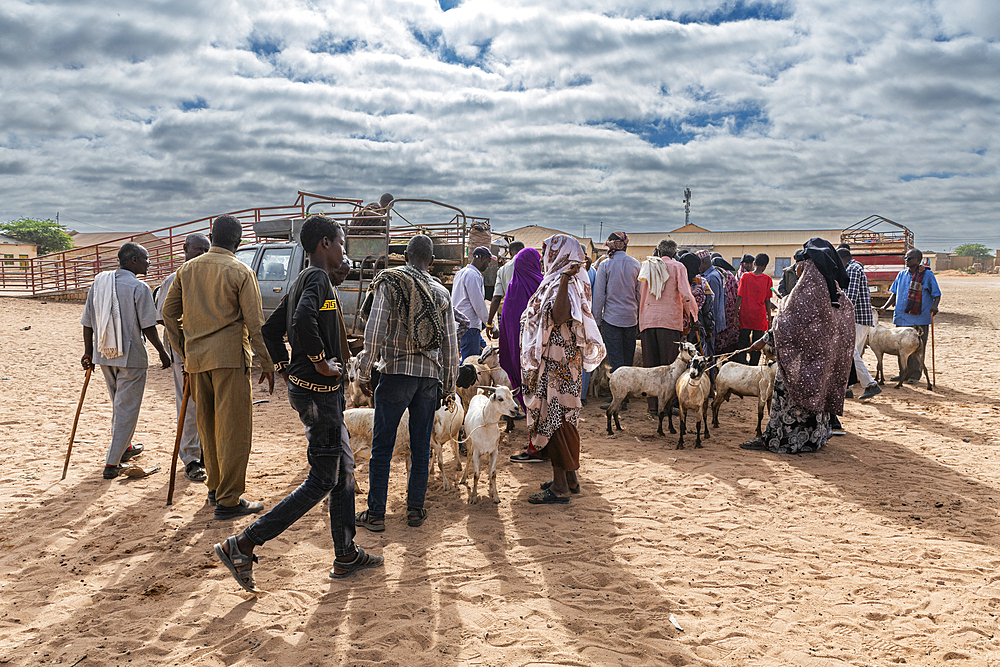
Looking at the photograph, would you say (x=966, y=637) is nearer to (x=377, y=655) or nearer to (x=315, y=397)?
(x=377, y=655)

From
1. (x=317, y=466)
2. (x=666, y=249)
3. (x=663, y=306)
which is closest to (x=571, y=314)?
(x=317, y=466)

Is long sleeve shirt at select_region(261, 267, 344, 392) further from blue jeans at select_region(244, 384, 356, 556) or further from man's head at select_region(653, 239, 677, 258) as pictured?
man's head at select_region(653, 239, 677, 258)

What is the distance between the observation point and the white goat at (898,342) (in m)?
9.62

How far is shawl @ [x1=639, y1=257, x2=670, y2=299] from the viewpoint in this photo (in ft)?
23.7

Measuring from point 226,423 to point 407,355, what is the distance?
1520 millimetres

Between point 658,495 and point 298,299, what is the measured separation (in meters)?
3.56

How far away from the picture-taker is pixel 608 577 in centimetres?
384

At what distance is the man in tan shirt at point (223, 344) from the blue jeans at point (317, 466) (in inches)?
37.4

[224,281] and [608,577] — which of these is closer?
[608,577]

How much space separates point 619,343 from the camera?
25.2 feet

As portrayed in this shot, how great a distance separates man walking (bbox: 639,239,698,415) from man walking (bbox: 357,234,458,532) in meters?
3.79

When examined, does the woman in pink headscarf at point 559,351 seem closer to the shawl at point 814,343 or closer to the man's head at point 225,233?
the man's head at point 225,233

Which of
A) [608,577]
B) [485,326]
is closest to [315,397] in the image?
[608,577]

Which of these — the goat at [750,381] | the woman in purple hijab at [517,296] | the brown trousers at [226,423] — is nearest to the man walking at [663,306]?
the goat at [750,381]
